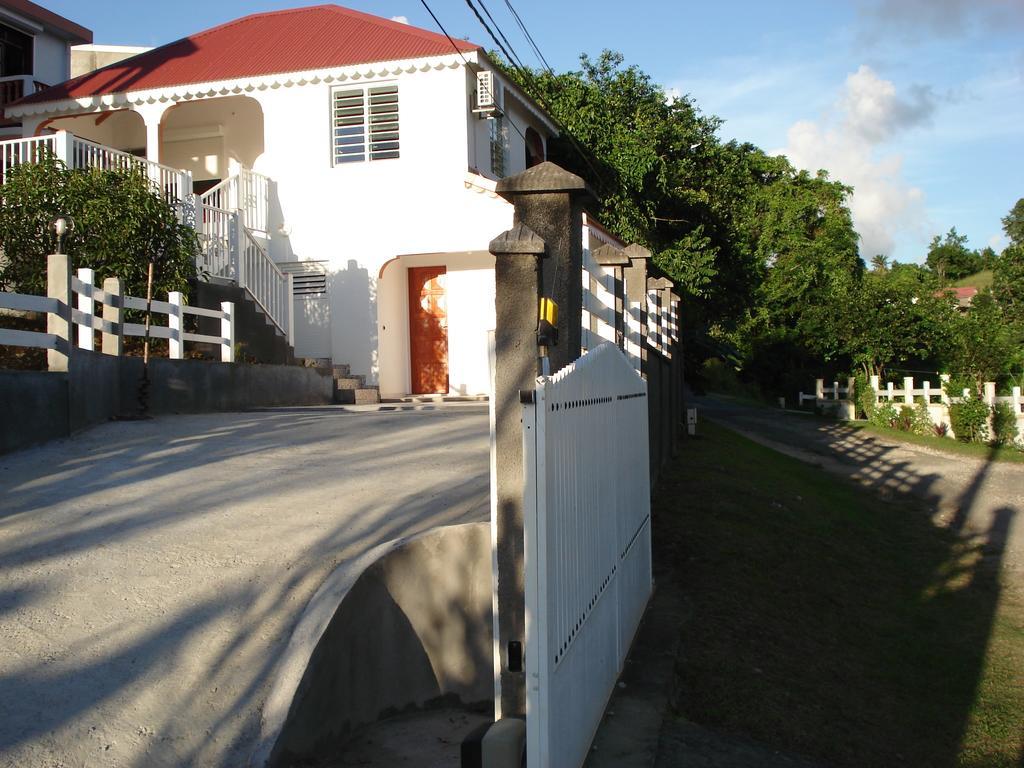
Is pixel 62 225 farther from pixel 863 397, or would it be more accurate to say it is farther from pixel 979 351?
pixel 979 351

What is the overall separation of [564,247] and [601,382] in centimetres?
→ 71

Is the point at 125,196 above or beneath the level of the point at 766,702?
above

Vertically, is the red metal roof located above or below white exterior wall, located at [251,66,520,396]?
above

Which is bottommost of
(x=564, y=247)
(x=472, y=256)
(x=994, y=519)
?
(x=994, y=519)

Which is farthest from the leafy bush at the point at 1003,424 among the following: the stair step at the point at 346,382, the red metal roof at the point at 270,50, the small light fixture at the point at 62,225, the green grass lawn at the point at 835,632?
the small light fixture at the point at 62,225

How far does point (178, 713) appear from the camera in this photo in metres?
4.21

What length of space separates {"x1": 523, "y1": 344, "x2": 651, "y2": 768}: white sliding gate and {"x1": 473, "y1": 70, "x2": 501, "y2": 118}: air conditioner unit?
1218 centimetres

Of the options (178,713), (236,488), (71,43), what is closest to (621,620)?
(178,713)

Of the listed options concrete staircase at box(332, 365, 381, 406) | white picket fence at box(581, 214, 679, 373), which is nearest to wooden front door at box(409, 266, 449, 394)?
concrete staircase at box(332, 365, 381, 406)

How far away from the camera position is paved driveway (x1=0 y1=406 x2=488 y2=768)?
4.12 m

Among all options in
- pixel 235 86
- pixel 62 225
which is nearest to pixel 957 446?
pixel 235 86

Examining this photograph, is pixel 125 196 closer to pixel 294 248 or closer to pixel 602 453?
pixel 294 248

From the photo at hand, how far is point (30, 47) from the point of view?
83.4ft

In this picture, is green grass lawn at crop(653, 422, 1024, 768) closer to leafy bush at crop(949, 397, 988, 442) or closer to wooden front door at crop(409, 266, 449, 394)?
wooden front door at crop(409, 266, 449, 394)
